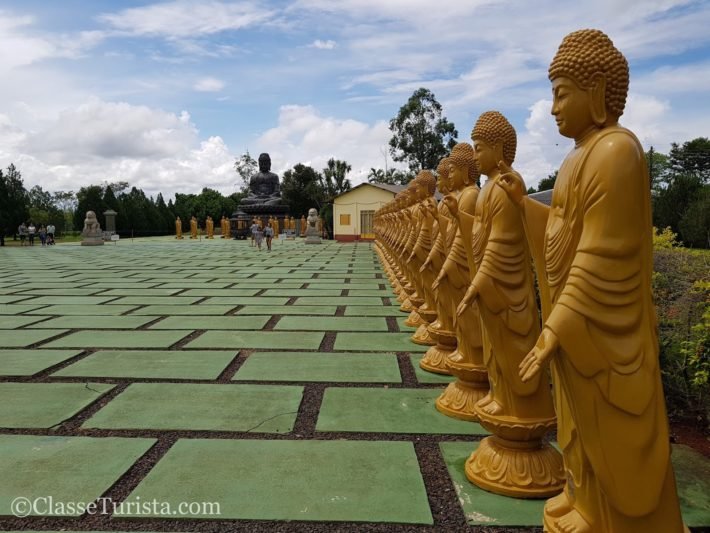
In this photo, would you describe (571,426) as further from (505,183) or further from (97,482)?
(97,482)

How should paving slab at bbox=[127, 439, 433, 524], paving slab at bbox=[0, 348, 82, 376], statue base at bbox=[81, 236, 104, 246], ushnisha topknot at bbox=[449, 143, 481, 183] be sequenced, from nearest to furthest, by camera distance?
1. paving slab at bbox=[127, 439, 433, 524]
2. ushnisha topknot at bbox=[449, 143, 481, 183]
3. paving slab at bbox=[0, 348, 82, 376]
4. statue base at bbox=[81, 236, 104, 246]

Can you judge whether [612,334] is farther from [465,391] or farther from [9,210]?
[9,210]

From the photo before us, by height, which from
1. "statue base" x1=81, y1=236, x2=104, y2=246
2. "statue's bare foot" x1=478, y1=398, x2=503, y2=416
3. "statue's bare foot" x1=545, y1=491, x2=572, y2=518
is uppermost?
"statue base" x1=81, y1=236, x2=104, y2=246

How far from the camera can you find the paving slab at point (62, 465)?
232 centimetres

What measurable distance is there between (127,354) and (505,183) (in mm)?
3922

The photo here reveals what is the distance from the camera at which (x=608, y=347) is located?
61.3 inches

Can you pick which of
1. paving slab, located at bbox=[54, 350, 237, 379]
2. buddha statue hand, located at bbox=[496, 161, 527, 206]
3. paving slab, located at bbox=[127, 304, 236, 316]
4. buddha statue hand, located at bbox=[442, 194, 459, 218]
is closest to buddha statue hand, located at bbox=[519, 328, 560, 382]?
buddha statue hand, located at bbox=[496, 161, 527, 206]

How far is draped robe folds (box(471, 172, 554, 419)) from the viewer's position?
7.60 feet

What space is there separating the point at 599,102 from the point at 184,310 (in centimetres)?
628

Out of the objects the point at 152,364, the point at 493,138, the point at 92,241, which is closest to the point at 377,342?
the point at 152,364

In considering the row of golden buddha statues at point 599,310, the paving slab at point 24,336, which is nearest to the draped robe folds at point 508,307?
the row of golden buddha statues at point 599,310

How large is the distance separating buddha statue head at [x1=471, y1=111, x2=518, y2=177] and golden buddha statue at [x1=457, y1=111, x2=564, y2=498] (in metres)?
0.18

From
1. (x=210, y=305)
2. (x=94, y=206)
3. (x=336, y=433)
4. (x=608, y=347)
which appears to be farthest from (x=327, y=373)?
(x=94, y=206)

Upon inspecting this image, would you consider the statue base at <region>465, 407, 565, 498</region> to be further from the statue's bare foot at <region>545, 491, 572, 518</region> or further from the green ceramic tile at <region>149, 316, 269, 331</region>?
the green ceramic tile at <region>149, 316, 269, 331</region>
